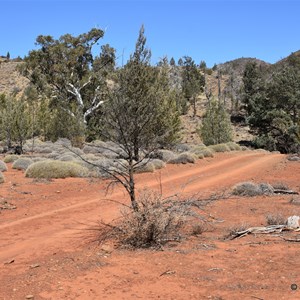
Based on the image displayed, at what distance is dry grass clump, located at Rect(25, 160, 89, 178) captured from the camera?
1820 cm

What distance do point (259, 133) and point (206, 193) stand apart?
3363cm

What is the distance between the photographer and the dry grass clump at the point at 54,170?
18.2 metres

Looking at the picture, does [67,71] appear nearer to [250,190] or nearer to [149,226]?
[250,190]

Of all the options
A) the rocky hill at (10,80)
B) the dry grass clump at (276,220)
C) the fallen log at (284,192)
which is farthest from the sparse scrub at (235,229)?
the rocky hill at (10,80)

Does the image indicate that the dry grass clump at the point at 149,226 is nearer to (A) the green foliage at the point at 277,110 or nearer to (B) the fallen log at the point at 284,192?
(B) the fallen log at the point at 284,192

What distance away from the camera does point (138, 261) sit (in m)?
6.80

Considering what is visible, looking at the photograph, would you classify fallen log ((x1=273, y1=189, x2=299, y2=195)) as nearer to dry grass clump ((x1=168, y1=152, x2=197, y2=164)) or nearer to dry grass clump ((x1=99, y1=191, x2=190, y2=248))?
dry grass clump ((x1=99, y1=191, x2=190, y2=248))

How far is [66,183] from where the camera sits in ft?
55.7

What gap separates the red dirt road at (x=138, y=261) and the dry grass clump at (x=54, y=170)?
6224 millimetres

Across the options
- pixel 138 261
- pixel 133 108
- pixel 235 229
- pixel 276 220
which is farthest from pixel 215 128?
pixel 138 261

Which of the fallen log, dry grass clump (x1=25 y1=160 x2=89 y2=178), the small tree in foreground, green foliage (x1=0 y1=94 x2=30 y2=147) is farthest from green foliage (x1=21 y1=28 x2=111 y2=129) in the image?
the small tree in foreground

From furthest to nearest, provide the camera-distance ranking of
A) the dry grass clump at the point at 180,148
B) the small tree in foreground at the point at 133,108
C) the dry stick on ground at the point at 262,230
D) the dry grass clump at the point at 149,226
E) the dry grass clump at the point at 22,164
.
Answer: the dry grass clump at the point at 180,148 → the dry grass clump at the point at 22,164 → the small tree in foreground at the point at 133,108 → the dry stick on ground at the point at 262,230 → the dry grass clump at the point at 149,226

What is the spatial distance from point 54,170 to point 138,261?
12.3 metres

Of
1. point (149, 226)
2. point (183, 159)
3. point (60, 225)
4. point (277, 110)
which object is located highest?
point (277, 110)
